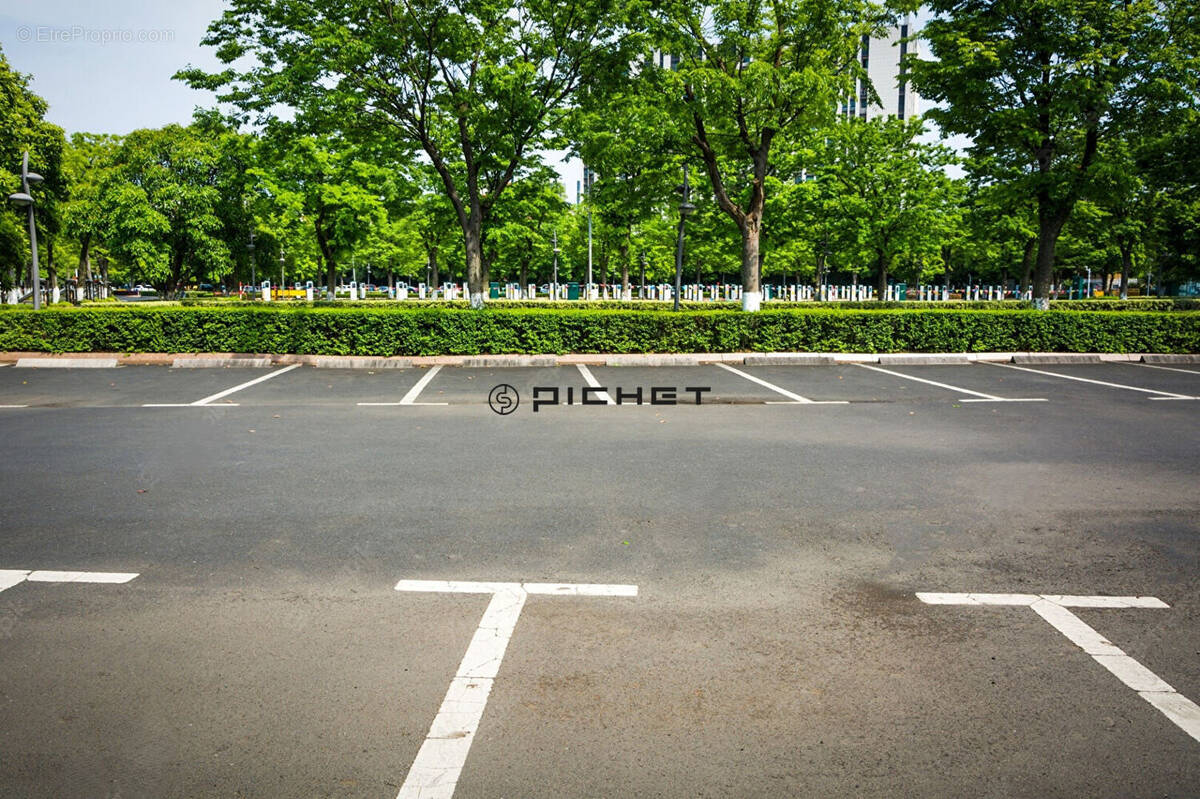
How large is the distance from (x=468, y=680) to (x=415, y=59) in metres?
20.7

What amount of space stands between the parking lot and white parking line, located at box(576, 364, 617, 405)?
347cm

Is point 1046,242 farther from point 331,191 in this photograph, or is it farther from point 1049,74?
point 331,191

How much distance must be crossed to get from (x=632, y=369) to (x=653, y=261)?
48727 mm

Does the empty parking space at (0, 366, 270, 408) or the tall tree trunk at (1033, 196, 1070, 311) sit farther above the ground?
the tall tree trunk at (1033, 196, 1070, 311)

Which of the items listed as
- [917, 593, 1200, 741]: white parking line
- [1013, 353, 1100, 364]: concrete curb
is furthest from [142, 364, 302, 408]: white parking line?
[1013, 353, 1100, 364]: concrete curb

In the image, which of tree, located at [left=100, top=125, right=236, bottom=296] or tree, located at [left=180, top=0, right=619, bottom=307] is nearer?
tree, located at [left=180, top=0, right=619, bottom=307]

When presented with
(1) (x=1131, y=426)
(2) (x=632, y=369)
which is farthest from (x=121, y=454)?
(1) (x=1131, y=426)

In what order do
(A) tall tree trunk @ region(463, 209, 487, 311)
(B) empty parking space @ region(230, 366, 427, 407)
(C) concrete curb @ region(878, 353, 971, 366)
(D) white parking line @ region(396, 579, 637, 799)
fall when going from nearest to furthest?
(D) white parking line @ region(396, 579, 637, 799)
(B) empty parking space @ region(230, 366, 427, 407)
(C) concrete curb @ region(878, 353, 971, 366)
(A) tall tree trunk @ region(463, 209, 487, 311)

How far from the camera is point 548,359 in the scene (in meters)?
17.4

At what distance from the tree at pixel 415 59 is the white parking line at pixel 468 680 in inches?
680

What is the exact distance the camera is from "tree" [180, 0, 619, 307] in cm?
1923

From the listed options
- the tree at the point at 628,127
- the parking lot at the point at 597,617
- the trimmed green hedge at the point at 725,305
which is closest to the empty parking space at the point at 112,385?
the parking lot at the point at 597,617

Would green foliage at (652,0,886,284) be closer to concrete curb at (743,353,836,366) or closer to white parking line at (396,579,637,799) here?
concrete curb at (743,353,836,366)

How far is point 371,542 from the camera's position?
530cm
